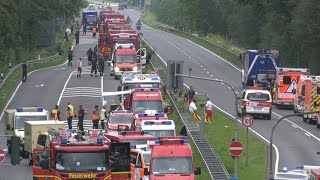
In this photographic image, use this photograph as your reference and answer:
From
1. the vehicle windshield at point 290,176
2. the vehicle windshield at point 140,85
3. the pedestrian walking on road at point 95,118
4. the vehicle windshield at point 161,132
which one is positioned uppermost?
the vehicle windshield at point 290,176

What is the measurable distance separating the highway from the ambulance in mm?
5438

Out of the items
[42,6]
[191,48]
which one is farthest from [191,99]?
[191,48]

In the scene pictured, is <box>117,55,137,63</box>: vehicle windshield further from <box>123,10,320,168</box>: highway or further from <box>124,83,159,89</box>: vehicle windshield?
<box>124,83,159,89</box>: vehicle windshield

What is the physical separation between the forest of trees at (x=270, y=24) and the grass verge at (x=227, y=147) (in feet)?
81.5

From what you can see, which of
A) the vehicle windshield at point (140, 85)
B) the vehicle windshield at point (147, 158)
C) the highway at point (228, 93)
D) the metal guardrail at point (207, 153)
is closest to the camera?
the vehicle windshield at point (147, 158)

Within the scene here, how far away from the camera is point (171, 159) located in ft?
128

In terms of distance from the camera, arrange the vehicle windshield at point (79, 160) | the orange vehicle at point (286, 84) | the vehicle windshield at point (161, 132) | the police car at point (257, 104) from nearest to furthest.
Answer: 1. the vehicle windshield at point (79, 160)
2. the vehicle windshield at point (161, 132)
3. the police car at point (257, 104)
4. the orange vehicle at point (286, 84)

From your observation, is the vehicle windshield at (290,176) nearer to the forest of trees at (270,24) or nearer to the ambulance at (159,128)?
the ambulance at (159,128)

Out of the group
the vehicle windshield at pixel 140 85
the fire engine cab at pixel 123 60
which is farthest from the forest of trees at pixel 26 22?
the vehicle windshield at pixel 140 85

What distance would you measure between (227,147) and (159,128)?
8.18 m

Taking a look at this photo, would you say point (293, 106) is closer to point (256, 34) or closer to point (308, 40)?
point (308, 40)

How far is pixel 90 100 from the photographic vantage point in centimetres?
7075

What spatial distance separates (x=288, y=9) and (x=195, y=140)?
5454 cm

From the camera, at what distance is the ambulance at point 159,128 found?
46062mm
